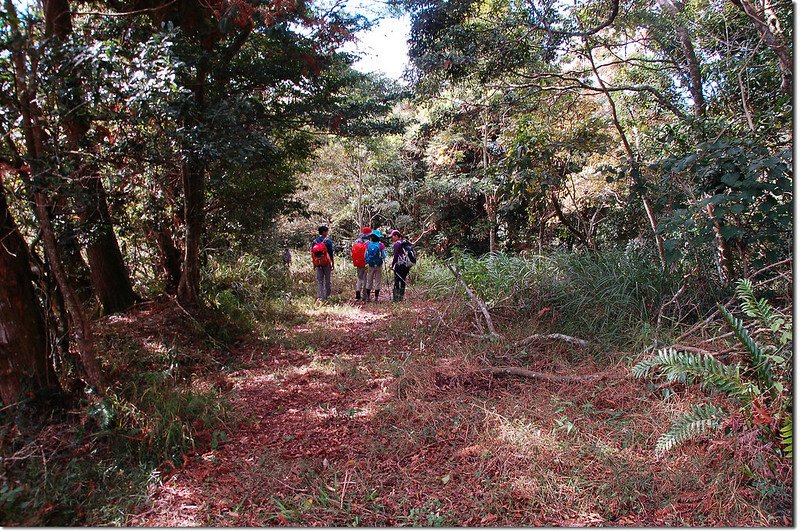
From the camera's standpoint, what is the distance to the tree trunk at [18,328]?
3.30 metres

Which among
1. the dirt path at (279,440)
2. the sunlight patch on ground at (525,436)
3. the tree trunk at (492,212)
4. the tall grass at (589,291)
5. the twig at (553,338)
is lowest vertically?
the dirt path at (279,440)

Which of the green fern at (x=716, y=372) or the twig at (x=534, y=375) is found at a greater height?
the green fern at (x=716, y=372)

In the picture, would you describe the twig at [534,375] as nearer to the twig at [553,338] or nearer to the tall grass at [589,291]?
the twig at [553,338]

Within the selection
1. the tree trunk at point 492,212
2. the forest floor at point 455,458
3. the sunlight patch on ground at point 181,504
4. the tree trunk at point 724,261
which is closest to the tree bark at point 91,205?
the forest floor at point 455,458

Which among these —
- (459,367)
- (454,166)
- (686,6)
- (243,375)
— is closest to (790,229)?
(459,367)

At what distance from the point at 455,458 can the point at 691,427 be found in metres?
1.48

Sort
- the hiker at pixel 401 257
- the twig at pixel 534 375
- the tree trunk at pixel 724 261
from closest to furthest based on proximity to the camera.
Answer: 1. the twig at pixel 534 375
2. the tree trunk at pixel 724 261
3. the hiker at pixel 401 257

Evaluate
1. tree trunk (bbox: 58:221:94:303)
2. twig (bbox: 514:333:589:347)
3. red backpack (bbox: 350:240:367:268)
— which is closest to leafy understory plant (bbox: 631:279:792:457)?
twig (bbox: 514:333:589:347)

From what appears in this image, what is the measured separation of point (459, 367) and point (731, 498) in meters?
2.42

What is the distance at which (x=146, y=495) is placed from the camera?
9.05ft

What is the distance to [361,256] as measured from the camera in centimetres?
827

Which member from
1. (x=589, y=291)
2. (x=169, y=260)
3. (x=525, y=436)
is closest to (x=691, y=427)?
(x=525, y=436)

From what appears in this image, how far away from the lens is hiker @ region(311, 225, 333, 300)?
27.5ft

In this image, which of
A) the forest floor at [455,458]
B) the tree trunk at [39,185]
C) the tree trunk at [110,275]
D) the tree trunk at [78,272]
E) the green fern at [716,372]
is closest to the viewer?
the forest floor at [455,458]
